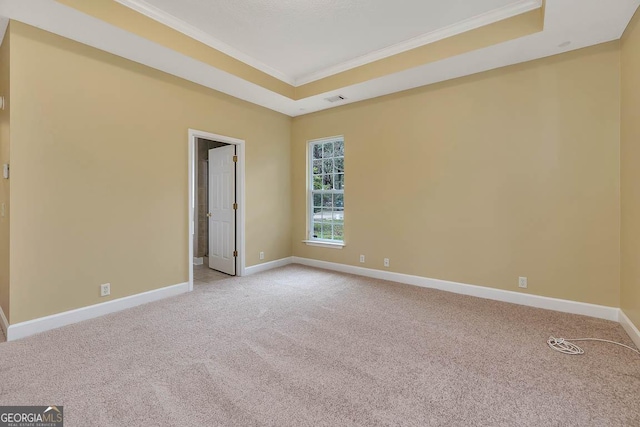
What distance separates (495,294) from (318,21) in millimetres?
3773

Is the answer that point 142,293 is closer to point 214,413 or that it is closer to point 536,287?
point 214,413

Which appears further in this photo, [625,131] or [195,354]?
[625,131]

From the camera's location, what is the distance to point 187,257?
387cm

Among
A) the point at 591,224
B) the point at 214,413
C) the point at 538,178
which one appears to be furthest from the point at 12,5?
the point at 591,224

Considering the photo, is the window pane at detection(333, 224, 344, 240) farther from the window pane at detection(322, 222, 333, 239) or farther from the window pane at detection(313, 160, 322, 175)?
the window pane at detection(313, 160, 322, 175)

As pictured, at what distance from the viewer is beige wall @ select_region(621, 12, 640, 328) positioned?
239cm

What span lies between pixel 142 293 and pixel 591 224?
5063 millimetres

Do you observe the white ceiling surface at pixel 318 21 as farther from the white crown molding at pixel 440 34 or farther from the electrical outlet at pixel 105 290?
Result: the electrical outlet at pixel 105 290

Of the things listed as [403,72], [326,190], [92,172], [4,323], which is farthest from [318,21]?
[4,323]

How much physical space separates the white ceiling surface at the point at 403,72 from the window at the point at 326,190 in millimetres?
1096

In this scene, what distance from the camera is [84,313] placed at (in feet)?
9.62

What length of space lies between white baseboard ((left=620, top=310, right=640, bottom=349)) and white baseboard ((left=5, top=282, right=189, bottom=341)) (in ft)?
15.5

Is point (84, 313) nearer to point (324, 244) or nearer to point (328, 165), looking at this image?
point (324, 244)

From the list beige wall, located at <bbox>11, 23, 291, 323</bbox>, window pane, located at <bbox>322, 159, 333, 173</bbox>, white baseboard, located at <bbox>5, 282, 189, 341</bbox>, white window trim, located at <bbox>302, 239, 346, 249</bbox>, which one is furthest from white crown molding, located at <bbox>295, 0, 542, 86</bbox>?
white baseboard, located at <bbox>5, 282, 189, 341</bbox>
